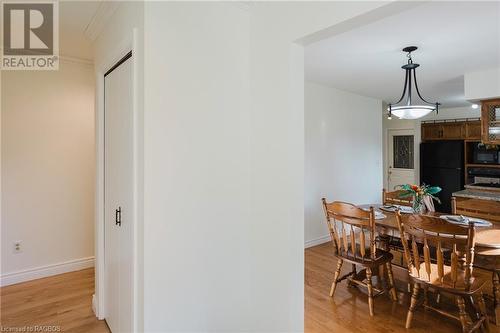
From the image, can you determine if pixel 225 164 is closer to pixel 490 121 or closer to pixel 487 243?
pixel 487 243

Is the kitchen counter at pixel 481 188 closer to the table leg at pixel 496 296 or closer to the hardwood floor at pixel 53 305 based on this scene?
the table leg at pixel 496 296

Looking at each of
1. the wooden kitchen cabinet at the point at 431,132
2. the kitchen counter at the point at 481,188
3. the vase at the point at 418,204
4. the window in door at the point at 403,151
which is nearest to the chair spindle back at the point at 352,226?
the vase at the point at 418,204

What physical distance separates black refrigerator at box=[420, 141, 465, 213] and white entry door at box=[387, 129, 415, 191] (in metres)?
0.43

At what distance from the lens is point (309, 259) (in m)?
4.03

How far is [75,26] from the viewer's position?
251cm

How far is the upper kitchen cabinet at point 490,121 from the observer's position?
3.85 m

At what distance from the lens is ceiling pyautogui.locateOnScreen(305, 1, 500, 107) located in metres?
2.26

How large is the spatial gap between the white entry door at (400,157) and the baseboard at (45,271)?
22.2 ft

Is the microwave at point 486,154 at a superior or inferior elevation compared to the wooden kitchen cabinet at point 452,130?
inferior

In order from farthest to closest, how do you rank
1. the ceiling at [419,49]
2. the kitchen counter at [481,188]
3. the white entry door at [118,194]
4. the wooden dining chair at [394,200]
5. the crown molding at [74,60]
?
1. the kitchen counter at [481,188]
2. the wooden dining chair at [394,200]
3. the crown molding at [74,60]
4. the ceiling at [419,49]
5. the white entry door at [118,194]

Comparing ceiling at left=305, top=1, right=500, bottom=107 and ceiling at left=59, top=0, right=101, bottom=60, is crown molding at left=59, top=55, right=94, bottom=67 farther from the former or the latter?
ceiling at left=305, top=1, right=500, bottom=107

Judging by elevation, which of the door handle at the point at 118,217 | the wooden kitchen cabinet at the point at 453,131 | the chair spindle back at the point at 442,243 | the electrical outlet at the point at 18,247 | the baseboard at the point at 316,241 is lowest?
the baseboard at the point at 316,241

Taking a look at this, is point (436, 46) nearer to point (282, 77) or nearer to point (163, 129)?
point (282, 77)

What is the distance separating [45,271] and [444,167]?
717 centimetres
